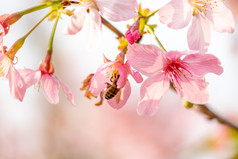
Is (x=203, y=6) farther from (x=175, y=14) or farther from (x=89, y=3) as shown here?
(x=89, y=3)

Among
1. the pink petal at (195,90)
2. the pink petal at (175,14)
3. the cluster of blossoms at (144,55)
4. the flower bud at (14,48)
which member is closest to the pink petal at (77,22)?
the cluster of blossoms at (144,55)

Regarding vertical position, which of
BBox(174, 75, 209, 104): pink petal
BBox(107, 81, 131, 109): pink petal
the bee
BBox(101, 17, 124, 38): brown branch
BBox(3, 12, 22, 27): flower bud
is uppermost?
BBox(3, 12, 22, 27): flower bud

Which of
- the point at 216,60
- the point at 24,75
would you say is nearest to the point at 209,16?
the point at 216,60

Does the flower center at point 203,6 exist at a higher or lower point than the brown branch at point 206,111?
higher

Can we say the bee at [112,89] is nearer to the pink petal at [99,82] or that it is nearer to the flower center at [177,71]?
the pink petal at [99,82]

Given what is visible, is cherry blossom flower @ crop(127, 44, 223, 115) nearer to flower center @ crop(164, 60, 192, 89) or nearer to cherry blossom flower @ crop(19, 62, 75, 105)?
flower center @ crop(164, 60, 192, 89)

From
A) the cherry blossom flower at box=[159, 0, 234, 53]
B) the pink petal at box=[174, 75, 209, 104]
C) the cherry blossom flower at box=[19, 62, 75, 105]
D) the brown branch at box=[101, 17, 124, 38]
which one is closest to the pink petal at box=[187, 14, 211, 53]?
the cherry blossom flower at box=[159, 0, 234, 53]
